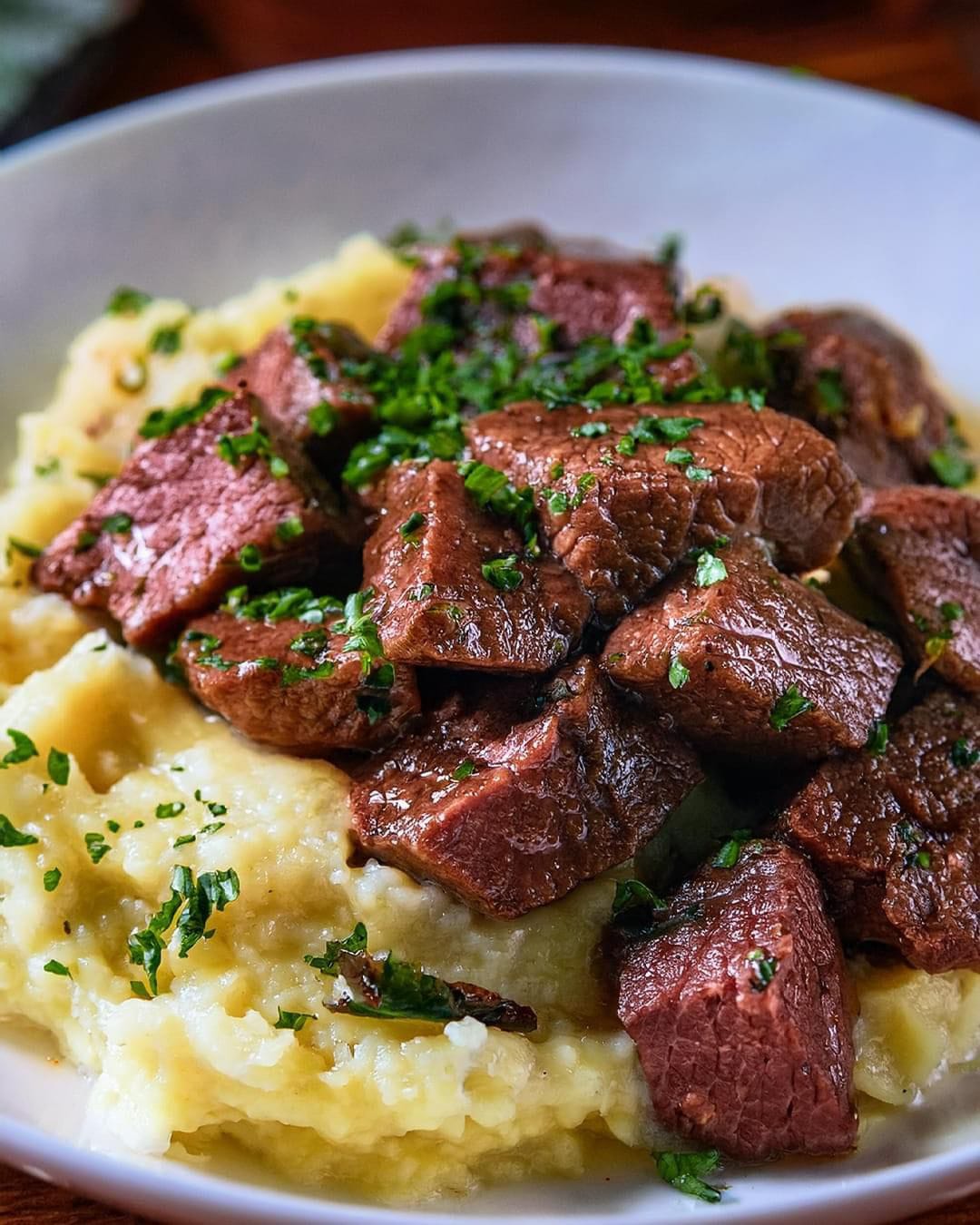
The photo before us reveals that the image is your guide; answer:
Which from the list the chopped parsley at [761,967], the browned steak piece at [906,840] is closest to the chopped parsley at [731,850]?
the browned steak piece at [906,840]

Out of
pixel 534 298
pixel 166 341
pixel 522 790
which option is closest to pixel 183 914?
pixel 522 790

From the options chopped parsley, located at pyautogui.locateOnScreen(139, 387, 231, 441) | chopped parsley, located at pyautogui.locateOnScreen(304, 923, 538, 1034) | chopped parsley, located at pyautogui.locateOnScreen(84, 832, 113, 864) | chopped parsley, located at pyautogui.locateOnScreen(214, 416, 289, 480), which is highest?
chopped parsley, located at pyautogui.locateOnScreen(214, 416, 289, 480)

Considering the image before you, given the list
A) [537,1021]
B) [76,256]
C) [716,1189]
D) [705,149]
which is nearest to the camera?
[716,1189]

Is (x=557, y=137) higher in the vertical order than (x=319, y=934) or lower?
higher

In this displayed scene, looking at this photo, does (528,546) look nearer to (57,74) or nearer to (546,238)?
(546,238)

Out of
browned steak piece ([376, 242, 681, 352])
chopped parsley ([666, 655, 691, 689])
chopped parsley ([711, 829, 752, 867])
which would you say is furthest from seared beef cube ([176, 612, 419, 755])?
browned steak piece ([376, 242, 681, 352])

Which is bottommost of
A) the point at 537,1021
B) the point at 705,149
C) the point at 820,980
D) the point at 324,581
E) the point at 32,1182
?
the point at 32,1182

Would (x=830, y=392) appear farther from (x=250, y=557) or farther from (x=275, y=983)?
(x=275, y=983)

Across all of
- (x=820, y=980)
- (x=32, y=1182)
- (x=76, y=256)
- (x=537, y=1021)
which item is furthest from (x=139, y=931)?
(x=76, y=256)

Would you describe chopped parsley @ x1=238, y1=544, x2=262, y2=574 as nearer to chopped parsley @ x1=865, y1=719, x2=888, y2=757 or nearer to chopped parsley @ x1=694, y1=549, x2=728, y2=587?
chopped parsley @ x1=694, y1=549, x2=728, y2=587
